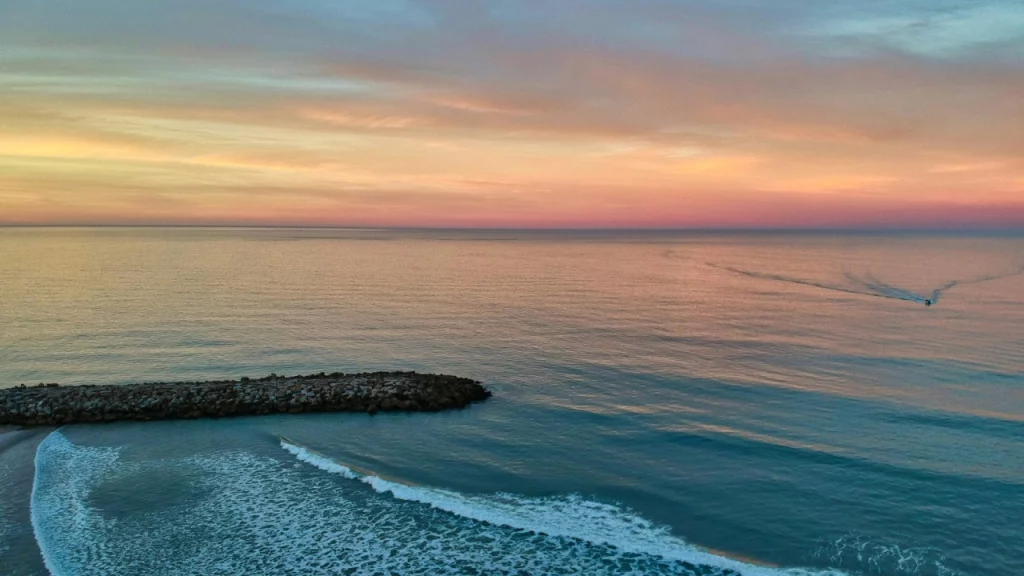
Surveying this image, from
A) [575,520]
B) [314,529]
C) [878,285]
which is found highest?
[878,285]

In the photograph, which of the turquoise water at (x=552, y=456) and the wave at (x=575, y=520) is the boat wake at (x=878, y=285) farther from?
the wave at (x=575, y=520)

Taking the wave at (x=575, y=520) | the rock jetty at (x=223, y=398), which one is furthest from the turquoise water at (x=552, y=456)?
the rock jetty at (x=223, y=398)

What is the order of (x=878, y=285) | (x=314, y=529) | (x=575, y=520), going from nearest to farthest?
(x=314, y=529), (x=575, y=520), (x=878, y=285)

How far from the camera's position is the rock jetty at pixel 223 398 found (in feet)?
103

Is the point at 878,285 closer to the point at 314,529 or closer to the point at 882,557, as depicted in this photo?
the point at 882,557

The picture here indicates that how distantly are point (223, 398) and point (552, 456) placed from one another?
703 inches

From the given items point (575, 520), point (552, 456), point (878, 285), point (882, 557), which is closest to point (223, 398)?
point (552, 456)

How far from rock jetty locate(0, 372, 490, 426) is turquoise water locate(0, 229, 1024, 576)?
1.18m

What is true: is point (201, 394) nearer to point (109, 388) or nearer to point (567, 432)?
point (109, 388)

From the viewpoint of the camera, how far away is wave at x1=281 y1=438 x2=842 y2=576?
1925cm

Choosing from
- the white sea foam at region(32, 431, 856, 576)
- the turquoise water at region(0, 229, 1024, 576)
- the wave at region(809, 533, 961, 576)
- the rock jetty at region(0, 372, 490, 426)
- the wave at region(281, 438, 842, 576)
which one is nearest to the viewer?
the wave at region(809, 533, 961, 576)

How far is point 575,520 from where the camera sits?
70.2 ft

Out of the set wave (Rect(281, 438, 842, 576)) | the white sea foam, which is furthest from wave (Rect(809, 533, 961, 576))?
the white sea foam

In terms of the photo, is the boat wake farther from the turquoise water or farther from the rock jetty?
the rock jetty
